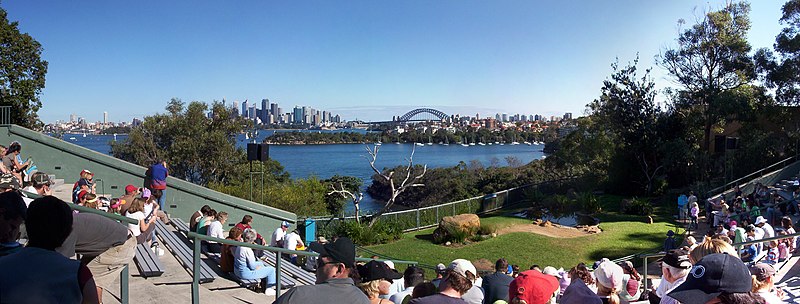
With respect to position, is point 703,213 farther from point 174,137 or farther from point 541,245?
point 174,137

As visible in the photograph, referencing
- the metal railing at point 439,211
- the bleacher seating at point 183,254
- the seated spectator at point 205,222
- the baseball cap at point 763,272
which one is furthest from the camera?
the metal railing at point 439,211

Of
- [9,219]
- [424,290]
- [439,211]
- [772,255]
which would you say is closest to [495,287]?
[424,290]

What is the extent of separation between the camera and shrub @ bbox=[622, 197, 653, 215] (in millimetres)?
23797

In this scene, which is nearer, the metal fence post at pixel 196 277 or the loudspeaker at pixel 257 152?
the metal fence post at pixel 196 277

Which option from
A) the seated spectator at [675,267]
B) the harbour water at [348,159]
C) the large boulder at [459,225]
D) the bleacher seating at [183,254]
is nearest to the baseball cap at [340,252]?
the seated spectator at [675,267]

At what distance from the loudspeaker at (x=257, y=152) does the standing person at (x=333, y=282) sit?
12.4 metres

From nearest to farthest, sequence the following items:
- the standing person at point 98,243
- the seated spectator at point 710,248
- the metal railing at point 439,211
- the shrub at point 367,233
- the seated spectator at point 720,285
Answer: the seated spectator at point 720,285 < the standing person at point 98,243 < the seated spectator at point 710,248 < the shrub at point 367,233 < the metal railing at point 439,211

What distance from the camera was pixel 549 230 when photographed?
21.4 m

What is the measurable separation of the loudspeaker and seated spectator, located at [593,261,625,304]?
11.5m

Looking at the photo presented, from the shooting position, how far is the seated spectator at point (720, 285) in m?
3.01

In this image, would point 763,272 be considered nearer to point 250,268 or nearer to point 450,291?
point 450,291

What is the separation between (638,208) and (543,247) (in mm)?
8303

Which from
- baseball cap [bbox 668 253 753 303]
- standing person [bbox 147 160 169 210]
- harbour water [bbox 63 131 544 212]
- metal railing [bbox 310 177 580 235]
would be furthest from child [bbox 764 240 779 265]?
harbour water [bbox 63 131 544 212]

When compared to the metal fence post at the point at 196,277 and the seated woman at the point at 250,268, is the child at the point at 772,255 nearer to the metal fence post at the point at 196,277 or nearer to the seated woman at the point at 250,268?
the seated woman at the point at 250,268
